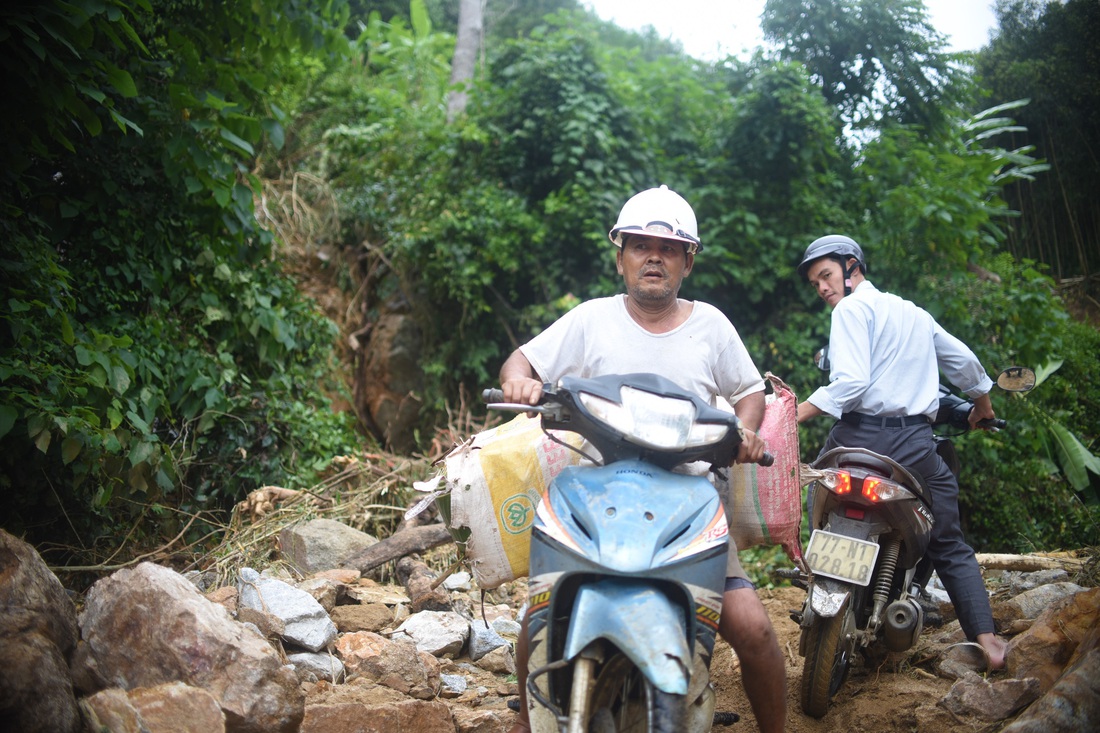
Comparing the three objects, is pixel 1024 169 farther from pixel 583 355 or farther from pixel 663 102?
pixel 583 355

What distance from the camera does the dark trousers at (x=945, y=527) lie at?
3.97 metres

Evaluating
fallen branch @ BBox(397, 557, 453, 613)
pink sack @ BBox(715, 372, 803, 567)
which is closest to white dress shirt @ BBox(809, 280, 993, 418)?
pink sack @ BBox(715, 372, 803, 567)

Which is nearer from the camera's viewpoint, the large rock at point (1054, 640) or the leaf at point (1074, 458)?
the large rock at point (1054, 640)

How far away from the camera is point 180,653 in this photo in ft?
9.77

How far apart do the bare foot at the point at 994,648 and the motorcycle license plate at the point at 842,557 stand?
73 centimetres

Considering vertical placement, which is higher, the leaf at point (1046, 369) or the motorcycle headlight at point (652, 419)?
the motorcycle headlight at point (652, 419)

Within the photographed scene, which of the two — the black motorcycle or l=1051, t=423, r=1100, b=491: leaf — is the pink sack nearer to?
the black motorcycle

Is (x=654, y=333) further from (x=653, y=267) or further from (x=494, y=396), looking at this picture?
(x=494, y=396)

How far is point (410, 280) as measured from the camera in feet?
30.4

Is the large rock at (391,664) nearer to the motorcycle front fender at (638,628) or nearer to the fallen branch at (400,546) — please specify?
the fallen branch at (400,546)

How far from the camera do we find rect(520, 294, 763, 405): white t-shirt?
10.3 feet

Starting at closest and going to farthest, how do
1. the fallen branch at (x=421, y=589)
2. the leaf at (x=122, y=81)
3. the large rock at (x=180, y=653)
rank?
the large rock at (x=180, y=653) < the leaf at (x=122, y=81) < the fallen branch at (x=421, y=589)

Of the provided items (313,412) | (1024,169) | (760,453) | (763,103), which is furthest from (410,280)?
(760,453)

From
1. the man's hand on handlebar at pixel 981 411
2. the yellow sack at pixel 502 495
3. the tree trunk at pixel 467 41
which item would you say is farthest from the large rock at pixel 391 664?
the tree trunk at pixel 467 41
